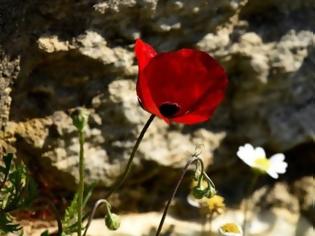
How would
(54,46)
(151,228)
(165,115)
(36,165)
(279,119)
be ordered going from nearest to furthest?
(165,115) → (54,46) → (36,165) → (151,228) → (279,119)

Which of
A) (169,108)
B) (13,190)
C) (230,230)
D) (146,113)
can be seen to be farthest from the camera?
(146,113)

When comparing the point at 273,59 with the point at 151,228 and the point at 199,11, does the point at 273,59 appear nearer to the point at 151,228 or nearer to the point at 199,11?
the point at 199,11

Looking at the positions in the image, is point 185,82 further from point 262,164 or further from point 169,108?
point 262,164

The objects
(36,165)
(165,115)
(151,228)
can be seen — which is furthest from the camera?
(151,228)

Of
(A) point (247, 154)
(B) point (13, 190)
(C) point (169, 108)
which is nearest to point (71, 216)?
(B) point (13, 190)

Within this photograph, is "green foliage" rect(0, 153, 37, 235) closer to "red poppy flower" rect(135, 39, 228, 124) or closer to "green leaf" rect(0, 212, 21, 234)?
"green leaf" rect(0, 212, 21, 234)

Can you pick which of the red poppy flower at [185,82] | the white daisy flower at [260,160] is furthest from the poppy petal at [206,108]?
the white daisy flower at [260,160]

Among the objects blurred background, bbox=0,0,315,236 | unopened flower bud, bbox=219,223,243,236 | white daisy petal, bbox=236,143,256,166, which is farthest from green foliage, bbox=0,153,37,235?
white daisy petal, bbox=236,143,256,166

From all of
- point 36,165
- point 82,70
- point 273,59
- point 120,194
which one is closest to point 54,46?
point 82,70

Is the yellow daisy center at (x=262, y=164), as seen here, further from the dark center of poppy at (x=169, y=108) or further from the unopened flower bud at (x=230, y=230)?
the dark center of poppy at (x=169, y=108)
